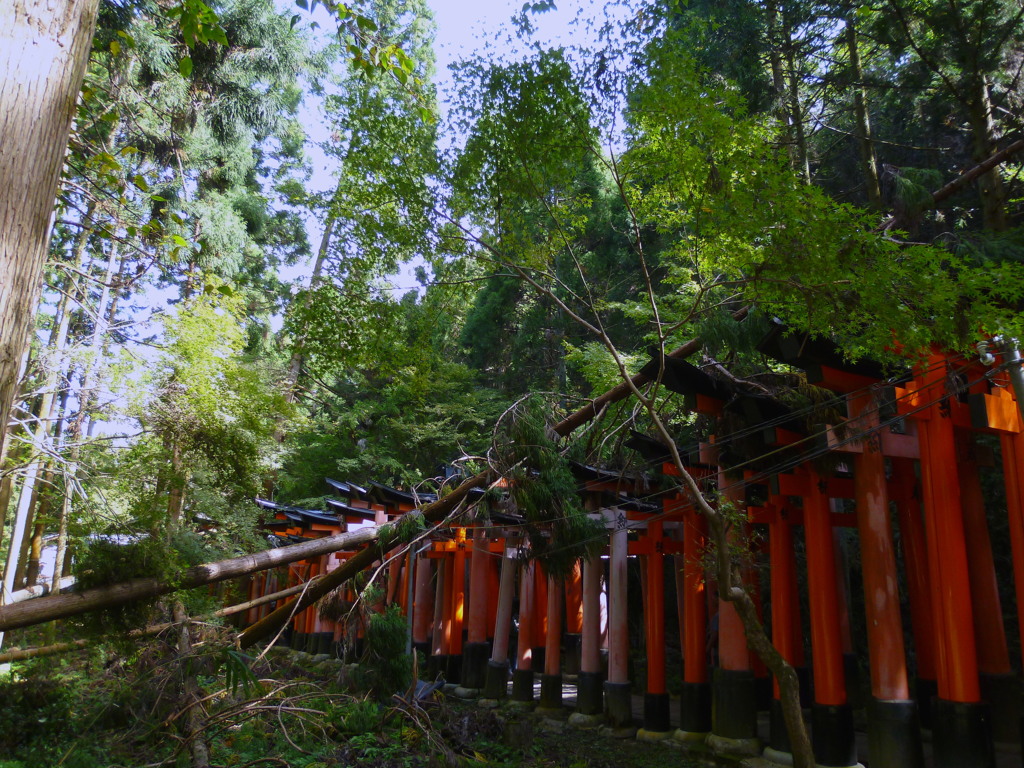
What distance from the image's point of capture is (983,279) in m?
5.12

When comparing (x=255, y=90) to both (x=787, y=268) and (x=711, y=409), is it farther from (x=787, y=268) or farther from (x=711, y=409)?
(x=787, y=268)

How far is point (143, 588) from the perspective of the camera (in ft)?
21.4

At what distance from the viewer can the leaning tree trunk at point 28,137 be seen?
5.91ft

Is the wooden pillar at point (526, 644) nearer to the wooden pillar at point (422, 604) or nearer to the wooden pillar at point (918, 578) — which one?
the wooden pillar at point (422, 604)

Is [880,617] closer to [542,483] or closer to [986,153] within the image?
[542,483]

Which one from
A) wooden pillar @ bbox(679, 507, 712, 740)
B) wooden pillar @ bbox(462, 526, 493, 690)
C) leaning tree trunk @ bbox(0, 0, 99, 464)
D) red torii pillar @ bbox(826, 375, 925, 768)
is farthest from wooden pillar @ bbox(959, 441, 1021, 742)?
leaning tree trunk @ bbox(0, 0, 99, 464)

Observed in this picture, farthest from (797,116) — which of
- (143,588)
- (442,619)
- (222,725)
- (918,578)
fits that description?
(442,619)

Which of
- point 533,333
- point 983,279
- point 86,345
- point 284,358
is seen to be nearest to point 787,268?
point 983,279

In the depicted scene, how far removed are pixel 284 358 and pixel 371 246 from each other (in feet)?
55.8

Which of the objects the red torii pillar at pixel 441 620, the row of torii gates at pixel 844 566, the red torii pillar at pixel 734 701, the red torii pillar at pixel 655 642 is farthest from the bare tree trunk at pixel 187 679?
the red torii pillar at pixel 441 620

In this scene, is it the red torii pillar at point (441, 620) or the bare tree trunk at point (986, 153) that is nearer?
the bare tree trunk at point (986, 153)

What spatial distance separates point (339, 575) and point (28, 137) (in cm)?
727

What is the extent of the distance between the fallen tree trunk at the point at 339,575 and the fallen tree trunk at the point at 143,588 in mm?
191

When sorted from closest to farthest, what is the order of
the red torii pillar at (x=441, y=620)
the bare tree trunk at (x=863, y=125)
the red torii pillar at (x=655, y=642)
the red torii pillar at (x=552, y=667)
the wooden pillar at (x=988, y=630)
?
the wooden pillar at (x=988, y=630), the red torii pillar at (x=655, y=642), the bare tree trunk at (x=863, y=125), the red torii pillar at (x=552, y=667), the red torii pillar at (x=441, y=620)
